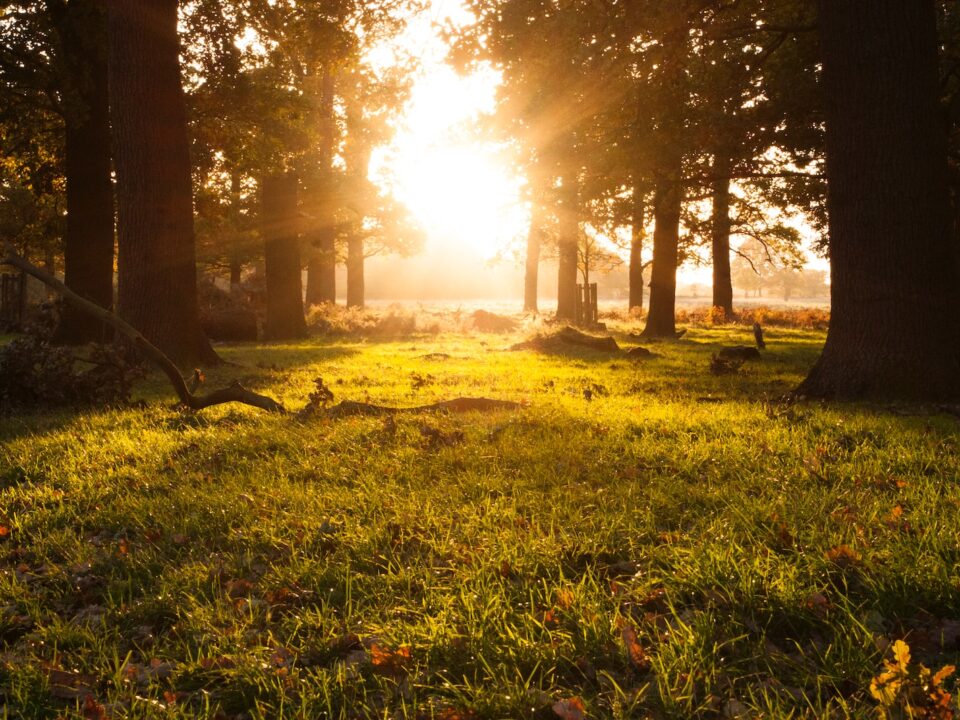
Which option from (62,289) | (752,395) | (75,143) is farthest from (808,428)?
(75,143)

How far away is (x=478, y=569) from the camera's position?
346 centimetres

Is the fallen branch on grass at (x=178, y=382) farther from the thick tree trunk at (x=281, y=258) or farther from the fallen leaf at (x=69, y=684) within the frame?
Answer: the thick tree trunk at (x=281, y=258)

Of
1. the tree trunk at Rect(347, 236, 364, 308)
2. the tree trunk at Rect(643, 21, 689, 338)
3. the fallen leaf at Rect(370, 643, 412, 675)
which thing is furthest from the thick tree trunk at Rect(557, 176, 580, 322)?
the fallen leaf at Rect(370, 643, 412, 675)

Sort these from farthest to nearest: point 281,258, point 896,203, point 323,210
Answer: point 323,210
point 281,258
point 896,203

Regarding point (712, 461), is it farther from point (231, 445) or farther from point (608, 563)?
point (231, 445)

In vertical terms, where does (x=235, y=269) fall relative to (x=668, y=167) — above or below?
below

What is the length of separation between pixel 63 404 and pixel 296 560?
6.43 m

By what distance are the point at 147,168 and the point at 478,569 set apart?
10244mm

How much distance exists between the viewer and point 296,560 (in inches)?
146

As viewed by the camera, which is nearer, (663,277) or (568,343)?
(568,343)

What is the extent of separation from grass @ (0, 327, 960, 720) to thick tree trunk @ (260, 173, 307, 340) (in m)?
14.3

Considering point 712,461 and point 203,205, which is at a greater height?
point 203,205

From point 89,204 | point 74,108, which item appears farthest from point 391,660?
point 89,204

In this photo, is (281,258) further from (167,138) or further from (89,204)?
(167,138)
